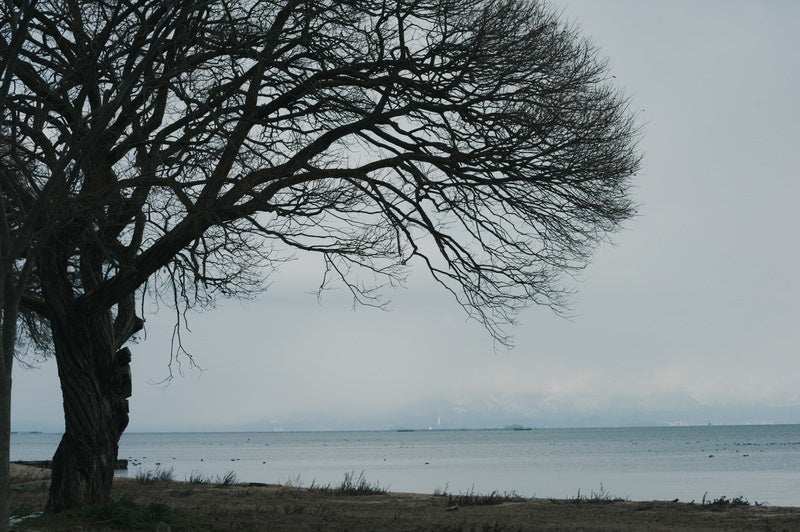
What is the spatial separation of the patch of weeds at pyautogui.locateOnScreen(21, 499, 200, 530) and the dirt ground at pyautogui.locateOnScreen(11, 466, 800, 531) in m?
0.05

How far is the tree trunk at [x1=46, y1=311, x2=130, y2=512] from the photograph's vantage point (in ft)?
46.0

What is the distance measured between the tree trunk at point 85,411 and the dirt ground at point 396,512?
1.96ft

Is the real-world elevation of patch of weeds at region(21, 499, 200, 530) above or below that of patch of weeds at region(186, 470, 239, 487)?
below

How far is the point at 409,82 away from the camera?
13094 mm

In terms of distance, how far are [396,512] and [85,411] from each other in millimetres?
5501

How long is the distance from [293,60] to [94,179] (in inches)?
124

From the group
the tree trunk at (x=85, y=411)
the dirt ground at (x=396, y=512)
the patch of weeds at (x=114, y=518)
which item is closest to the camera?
the patch of weeds at (x=114, y=518)

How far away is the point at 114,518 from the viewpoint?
1247 centimetres

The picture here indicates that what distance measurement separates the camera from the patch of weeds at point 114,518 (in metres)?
12.3

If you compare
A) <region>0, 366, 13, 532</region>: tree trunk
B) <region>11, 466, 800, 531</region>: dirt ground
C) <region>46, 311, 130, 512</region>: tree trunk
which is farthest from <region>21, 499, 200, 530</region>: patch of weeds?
<region>0, 366, 13, 532</region>: tree trunk

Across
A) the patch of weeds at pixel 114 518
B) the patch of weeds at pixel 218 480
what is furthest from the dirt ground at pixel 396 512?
the patch of weeds at pixel 218 480

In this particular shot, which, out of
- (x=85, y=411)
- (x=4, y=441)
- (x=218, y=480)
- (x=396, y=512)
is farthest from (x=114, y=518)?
(x=218, y=480)

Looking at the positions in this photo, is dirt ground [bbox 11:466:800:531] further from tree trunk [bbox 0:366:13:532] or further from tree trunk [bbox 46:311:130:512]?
tree trunk [bbox 0:366:13:532]

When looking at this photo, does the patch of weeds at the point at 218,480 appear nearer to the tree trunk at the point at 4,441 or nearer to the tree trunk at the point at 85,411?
the tree trunk at the point at 85,411
